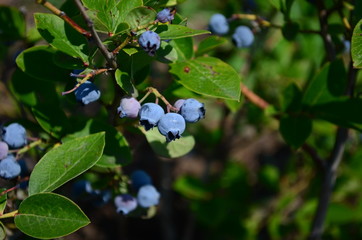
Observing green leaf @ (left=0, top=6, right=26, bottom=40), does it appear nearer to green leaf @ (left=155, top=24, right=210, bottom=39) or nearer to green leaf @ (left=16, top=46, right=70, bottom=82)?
green leaf @ (left=16, top=46, right=70, bottom=82)

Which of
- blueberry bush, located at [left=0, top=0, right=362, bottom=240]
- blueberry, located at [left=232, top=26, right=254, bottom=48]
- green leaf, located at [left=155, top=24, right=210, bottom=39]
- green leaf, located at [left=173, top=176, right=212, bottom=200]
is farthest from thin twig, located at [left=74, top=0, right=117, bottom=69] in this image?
green leaf, located at [left=173, top=176, right=212, bottom=200]

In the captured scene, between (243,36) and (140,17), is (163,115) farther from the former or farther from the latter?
(243,36)

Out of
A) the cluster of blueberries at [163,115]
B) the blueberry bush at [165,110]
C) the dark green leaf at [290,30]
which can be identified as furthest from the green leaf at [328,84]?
the cluster of blueberries at [163,115]

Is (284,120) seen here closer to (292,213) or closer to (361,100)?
(361,100)

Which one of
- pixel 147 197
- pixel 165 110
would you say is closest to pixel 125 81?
pixel 165 110

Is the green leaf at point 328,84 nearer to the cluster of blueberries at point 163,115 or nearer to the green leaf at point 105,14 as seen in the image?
the cluster of blueberries at point 163,115

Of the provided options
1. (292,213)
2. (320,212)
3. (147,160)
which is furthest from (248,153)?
(320,212)
